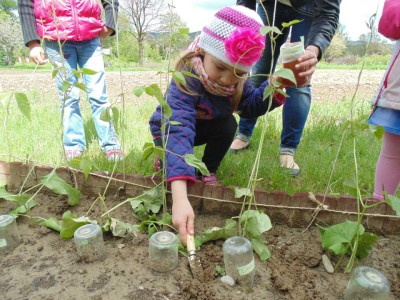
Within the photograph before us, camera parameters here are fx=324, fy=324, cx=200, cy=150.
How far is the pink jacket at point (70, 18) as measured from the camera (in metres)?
2.06

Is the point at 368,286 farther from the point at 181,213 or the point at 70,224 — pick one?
the point at 70,224

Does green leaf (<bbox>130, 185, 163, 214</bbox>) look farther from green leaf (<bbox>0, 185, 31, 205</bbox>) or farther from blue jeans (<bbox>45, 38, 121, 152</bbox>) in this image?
blue jeans (<bbox>45, 38, 121, 152</bbox>)

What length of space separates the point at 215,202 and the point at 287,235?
0.31 m

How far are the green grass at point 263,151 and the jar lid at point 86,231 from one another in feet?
1.04

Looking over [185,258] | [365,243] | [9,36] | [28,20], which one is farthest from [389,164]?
[9,36]

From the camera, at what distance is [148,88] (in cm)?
102

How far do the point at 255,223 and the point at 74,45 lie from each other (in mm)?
1768

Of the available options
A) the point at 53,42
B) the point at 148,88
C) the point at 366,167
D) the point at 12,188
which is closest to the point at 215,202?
the point at 148,88

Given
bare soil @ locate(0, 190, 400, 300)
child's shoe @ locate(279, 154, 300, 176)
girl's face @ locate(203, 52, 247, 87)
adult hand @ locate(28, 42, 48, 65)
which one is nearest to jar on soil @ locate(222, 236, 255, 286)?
bare soil @ locate(0, 190, 400, 300)

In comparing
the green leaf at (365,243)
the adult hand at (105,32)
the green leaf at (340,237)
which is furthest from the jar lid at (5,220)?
the adult hand at (105,32)

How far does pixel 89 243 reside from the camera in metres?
1.08

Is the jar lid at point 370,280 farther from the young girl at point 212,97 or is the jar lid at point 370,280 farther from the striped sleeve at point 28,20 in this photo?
the striped sleeve at point 28,20

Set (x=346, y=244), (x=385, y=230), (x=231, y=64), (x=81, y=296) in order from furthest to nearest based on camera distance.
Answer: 1. (x=231, y=64)
2. (x=385, y=230)
3. (x=346, y=244)
4. (x=81, y=296)

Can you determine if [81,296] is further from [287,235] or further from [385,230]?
[385,230]
